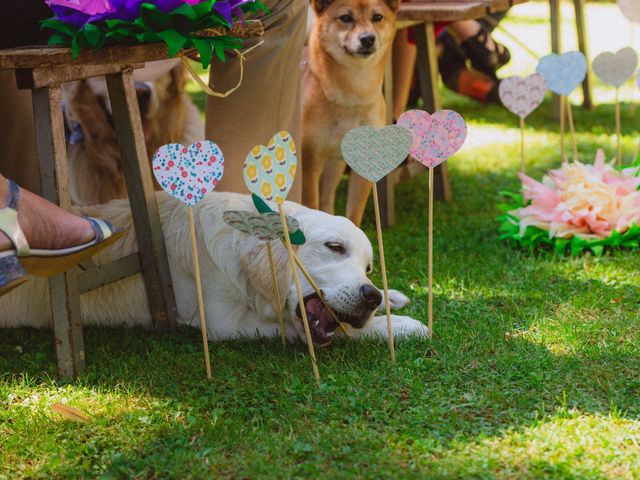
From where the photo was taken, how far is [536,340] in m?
2.57

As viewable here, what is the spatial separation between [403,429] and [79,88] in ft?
7.52

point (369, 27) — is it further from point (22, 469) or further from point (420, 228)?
point (22, 469)

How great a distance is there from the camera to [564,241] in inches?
137

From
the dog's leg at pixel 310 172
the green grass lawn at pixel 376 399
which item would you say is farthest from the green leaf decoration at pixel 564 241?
the dog's leg at pixel 310 172

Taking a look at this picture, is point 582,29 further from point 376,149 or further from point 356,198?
point 376,149

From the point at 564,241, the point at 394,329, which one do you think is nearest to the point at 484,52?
the point at 564,241

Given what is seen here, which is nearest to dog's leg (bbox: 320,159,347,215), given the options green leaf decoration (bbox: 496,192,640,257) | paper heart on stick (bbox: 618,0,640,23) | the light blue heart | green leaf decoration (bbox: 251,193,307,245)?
green leaf decoration (bbox: 496,192,640,257)

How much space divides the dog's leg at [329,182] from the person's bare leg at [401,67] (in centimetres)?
68

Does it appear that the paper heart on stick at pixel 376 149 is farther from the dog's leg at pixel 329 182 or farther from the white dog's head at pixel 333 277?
the dog's leg at pixel 329 182

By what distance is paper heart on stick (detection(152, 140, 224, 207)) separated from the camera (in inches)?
89.0

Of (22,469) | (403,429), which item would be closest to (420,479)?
(403,429)

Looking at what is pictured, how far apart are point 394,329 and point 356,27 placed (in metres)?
1.85

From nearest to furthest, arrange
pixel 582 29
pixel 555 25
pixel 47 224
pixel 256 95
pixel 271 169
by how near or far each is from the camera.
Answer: pixel 47 224 → pixel 271 169 → pixel 256 95 → pixel 555 25 → pixel 582 29

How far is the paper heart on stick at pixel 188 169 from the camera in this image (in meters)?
2.26
